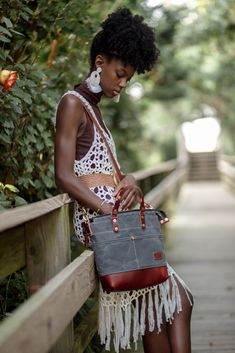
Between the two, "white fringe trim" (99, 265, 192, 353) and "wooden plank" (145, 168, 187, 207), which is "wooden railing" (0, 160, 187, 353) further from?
"wooden plank" (145, 168, 187, 207)

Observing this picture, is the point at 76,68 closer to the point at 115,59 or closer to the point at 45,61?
the point at 45,61

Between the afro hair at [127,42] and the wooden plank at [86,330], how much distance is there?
121 centimetres

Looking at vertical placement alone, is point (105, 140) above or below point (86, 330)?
above

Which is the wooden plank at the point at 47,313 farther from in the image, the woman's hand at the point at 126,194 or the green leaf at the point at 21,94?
the green leaf at the point at 21,94

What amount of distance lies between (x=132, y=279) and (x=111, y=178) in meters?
0.46

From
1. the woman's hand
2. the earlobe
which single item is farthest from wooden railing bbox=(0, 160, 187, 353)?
the earlobe

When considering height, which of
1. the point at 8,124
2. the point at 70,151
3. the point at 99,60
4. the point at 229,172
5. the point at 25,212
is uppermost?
the point at 99,60

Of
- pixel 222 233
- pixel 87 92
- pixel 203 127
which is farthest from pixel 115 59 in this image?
pixel 203 127

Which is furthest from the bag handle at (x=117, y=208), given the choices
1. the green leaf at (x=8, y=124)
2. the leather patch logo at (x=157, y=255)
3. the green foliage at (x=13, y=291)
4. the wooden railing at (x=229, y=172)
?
the wooden railing at (x=229, y=172)

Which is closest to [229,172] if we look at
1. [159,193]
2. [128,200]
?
[159,193]

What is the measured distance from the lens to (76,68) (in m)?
4.77

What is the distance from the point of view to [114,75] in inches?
113

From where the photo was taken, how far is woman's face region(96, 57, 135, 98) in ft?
9.44

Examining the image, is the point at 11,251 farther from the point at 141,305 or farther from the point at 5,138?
the point at 5,138
